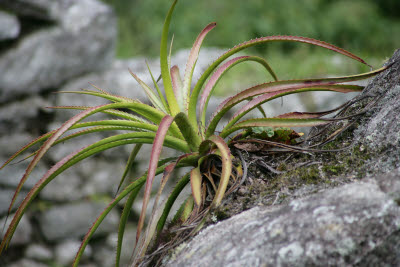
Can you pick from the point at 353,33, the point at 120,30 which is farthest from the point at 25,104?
the point at 353,33

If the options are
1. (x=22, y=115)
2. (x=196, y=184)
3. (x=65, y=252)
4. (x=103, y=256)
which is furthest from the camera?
(x=103, y=256)

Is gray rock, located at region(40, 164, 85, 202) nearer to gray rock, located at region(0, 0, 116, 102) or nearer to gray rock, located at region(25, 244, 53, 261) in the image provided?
gray rock, located at region(25, 244, 53, 261)

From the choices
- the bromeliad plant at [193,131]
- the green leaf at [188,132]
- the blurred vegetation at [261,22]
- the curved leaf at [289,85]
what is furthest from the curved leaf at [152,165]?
the blurred vegetation at [261,22]

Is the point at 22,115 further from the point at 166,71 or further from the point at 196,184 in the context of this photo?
the point at 196,184

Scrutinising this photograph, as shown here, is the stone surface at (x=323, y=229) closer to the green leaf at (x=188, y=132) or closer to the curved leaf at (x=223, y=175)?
the curved leaf at (x=223, y=175)

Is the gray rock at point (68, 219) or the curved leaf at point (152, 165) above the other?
the curved leaf at point (152, 165)

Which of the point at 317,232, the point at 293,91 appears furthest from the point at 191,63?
the point at 317,232

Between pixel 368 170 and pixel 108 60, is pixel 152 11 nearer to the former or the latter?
pixel 108 60
